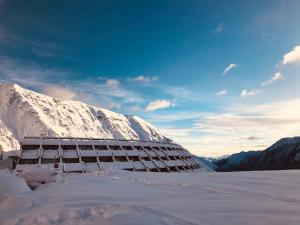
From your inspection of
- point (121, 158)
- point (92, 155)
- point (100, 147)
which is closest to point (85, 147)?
point (100, 147)

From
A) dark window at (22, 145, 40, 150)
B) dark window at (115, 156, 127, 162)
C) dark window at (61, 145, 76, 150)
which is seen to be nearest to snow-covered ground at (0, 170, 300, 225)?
dark window at (22, 145, 40, 150)

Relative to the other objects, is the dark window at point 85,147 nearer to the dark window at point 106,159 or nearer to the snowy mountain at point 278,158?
the dark window at point 106,159

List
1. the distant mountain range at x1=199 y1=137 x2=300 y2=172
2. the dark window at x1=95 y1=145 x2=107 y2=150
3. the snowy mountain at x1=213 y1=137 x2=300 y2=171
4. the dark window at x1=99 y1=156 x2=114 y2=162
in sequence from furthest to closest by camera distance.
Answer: the snowy mountain at x1=213 y1=137 x2=300 y2=171, the distant mountain range at x1=199 y1=137 x2=300 y2=172, the dark window at x1=95 y1=145 x2=107 y2=150, the dark window at x1=99 y1=156 x2=114 y2=162

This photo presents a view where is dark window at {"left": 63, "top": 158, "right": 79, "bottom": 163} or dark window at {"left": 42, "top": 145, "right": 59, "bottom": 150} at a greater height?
dark window at {"left": 42, "top": 145, "right": 59, "bottom": 150}

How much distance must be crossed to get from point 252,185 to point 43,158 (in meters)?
23.7

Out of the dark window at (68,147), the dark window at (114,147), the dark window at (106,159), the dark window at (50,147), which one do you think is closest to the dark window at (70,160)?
the dark window at (68,147)

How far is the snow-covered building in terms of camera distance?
25234 mm

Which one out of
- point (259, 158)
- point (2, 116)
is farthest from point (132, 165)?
point (2, 116)

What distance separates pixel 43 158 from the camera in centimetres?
2586

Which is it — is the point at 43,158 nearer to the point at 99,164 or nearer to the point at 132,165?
the point at 99,164

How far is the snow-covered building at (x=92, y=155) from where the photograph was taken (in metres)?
25.2

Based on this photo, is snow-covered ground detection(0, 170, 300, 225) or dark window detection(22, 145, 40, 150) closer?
snow-covered ground detection(0, 170, 300, 225)

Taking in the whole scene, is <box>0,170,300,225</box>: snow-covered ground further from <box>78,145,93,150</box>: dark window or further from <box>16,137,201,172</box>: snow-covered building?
<box>78,145,93,150</box>: dark window

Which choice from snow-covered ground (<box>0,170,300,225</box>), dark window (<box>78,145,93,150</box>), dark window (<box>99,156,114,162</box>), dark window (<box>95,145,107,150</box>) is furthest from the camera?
dark window (<box>95,145,107,150</box>)
